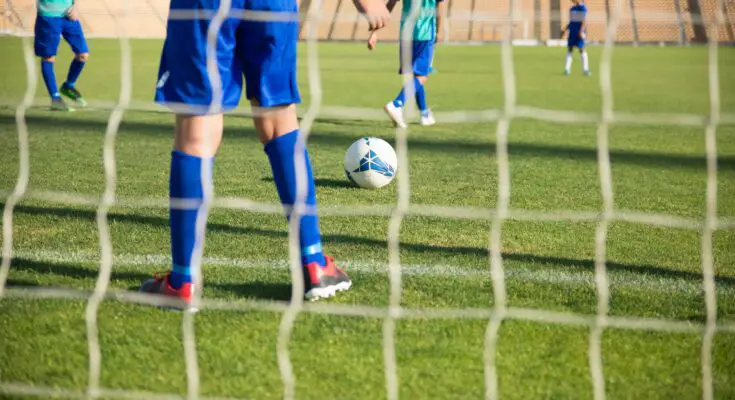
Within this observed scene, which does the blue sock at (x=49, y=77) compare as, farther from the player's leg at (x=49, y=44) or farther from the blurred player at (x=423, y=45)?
the blurred player at (x=423, y=45)

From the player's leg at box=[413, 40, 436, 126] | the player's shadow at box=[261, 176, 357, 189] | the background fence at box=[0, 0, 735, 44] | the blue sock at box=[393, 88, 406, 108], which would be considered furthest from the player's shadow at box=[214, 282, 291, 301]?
the background fence at box=[0, 0, 735, 44]

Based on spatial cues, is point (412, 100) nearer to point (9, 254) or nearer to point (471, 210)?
point (471, 210)

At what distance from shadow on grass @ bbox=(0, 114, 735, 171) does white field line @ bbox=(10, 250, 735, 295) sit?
2788mm

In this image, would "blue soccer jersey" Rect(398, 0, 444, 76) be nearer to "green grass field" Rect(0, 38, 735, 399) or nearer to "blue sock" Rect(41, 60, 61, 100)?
"green grass field" Rect(0, 38, 735, 399)

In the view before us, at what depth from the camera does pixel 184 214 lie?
2.54 metres

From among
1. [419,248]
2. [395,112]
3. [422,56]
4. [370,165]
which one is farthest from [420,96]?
[419,248]

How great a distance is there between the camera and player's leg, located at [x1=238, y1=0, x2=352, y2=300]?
8.47 ft

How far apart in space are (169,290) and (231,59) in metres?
0.73

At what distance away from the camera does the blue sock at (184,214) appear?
2547 mm

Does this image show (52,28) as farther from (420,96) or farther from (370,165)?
(370,165)

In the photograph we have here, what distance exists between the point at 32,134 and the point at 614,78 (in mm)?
10850

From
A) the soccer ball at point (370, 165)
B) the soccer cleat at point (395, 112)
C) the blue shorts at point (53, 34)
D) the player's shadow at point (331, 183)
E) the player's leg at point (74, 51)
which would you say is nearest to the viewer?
the soccer ball at point (370, 165)

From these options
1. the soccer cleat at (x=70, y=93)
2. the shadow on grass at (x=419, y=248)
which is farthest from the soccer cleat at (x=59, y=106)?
the shadow on grass at (x=419, y=248)

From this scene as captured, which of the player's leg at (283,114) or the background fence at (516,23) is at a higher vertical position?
the player's leg at (283,114)
